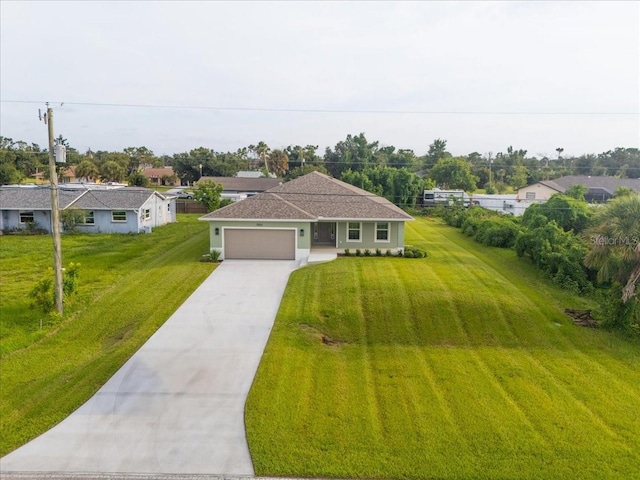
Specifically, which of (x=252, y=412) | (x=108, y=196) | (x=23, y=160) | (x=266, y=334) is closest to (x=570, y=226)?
(x=266, y=334)

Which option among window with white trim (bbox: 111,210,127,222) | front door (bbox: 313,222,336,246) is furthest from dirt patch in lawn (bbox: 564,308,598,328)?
window with white trim (bbox: 111,210,127,222)

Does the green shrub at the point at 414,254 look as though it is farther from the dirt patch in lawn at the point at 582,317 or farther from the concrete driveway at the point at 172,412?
the concrete driveway at the point at 172,412

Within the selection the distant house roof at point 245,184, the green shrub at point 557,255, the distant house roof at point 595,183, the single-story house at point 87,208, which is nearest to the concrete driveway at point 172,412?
the green shrub at point 557,255

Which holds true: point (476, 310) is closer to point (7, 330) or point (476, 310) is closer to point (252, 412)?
point (252, 412)

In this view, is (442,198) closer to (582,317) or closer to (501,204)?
(501,204)

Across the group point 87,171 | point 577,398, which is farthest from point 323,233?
point 87,171
